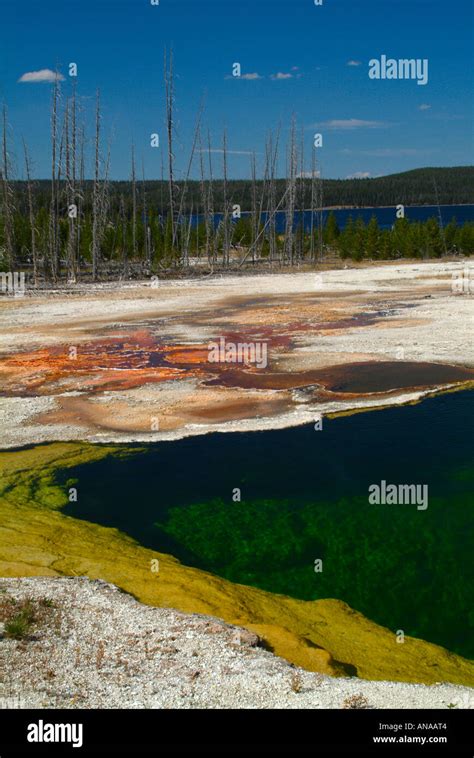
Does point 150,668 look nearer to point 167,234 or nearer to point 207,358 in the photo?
point 207,358

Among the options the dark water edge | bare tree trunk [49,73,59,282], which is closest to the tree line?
bare tree trunk [49,73,59,282]

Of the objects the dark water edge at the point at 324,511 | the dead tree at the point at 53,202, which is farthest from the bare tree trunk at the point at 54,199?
the dark water edge at the point at 324,511

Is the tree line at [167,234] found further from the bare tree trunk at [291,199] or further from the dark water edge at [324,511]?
the dark water edge at [324,511]

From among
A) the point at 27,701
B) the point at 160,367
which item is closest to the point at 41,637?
the point at 27,701

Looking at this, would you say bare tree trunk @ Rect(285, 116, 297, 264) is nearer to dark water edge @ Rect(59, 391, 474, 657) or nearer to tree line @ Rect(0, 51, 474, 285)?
tree line @ Rect(0, 51, 474, 285)

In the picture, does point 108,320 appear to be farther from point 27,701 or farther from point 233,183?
point 233,183

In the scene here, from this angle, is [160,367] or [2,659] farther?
[160,367]
